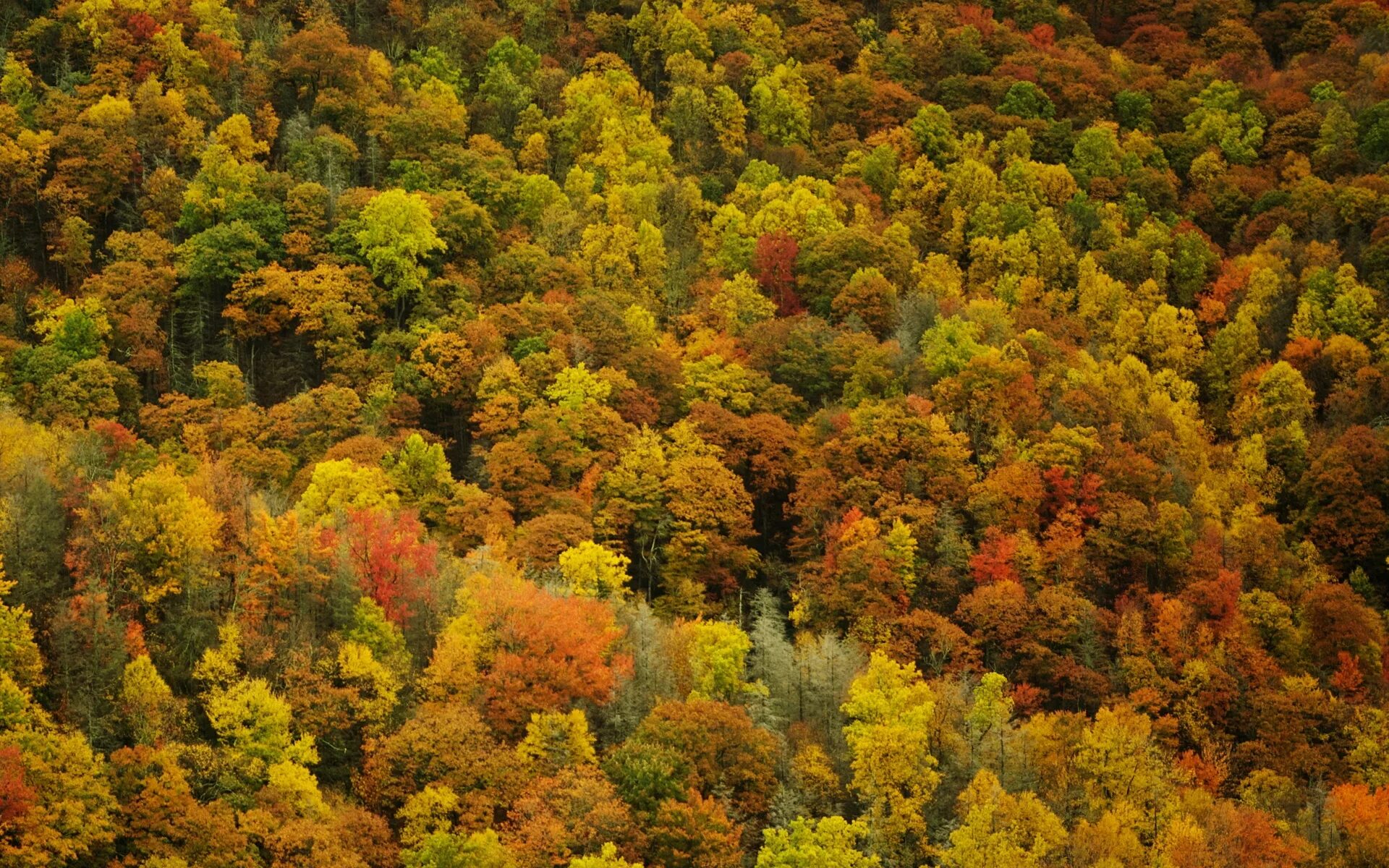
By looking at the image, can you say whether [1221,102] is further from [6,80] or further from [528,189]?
[6,80]

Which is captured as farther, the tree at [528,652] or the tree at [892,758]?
the tree at [528,652]

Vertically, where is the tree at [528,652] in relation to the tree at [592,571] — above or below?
above

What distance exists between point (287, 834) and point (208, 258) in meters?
35.7

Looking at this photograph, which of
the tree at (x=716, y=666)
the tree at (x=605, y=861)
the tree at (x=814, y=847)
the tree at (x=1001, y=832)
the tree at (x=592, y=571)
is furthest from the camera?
the tree at (x=592, y=571)

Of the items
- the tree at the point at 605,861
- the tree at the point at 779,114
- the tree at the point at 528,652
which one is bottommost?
the tree at the point at 605,861

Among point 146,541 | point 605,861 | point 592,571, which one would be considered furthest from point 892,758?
point 146,541

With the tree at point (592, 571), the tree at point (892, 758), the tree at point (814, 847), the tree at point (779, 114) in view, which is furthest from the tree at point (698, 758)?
the tree at point (779, 114)

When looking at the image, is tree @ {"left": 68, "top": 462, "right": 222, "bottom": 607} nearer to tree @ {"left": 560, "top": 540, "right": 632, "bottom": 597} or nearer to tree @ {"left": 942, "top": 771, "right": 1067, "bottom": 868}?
tree @ {"left": 560, "top": 540, "right": 632, "bottom": 597}

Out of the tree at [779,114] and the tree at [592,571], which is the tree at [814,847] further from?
the tree at [779,114]

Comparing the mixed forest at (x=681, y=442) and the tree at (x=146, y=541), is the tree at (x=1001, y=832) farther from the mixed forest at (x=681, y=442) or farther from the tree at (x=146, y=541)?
Result: the tree at (x=146, y=541)

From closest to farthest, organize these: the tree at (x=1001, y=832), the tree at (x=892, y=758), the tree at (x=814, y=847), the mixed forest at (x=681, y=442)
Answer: the tree at (x=814, y=847), the tree at (x=1001, y=832), the mixed forest at (x=681, y=442), the tree at (x=892, y=758)

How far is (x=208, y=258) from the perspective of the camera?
289 feet

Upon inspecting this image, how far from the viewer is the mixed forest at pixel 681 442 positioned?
211ft

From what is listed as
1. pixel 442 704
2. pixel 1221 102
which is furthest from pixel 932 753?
pixel 1221 102
